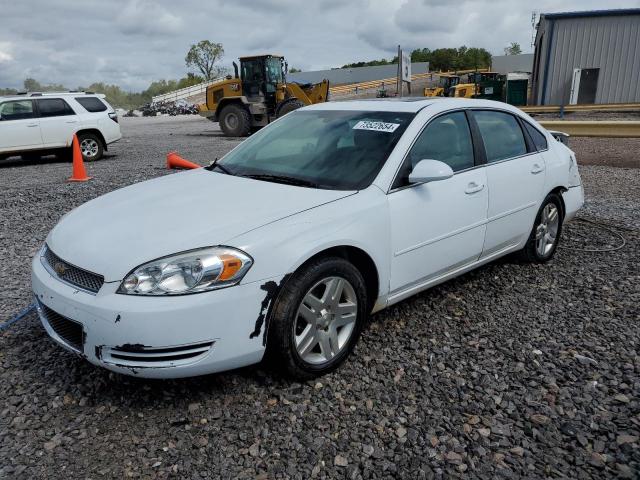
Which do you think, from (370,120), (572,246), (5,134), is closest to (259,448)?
(370,120)

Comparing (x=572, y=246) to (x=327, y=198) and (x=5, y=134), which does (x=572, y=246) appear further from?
(x=5, y=134)

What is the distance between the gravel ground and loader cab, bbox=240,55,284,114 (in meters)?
15.7

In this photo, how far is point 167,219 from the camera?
2.74 meters

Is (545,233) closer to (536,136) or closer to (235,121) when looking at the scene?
(536,136)

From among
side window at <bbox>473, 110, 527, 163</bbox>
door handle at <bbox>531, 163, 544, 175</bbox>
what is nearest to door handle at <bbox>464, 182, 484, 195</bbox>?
side window at <bbox>473, 110, 527, 163</bbox>

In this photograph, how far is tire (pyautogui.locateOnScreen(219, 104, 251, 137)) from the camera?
18547 mm

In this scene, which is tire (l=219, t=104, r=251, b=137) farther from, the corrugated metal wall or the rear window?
the corrugated metal wall

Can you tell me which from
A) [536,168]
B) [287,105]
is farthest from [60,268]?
[287,105]

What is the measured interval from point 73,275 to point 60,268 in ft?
0.47

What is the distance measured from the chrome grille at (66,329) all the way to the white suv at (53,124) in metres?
10.5

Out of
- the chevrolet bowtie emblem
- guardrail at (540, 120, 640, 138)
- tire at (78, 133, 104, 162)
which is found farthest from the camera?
tire at (78, 133, 104, 162)

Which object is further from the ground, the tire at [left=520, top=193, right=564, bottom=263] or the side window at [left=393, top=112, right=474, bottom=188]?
the side window at [left=393, top=112, right=474, bottom=188]

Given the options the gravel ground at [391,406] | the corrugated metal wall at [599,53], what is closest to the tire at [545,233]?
the gravel ground at [391,406]

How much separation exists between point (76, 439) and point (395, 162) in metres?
2.29
